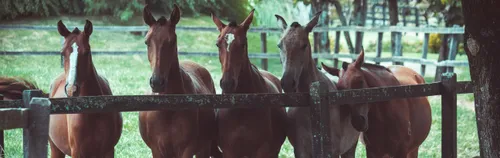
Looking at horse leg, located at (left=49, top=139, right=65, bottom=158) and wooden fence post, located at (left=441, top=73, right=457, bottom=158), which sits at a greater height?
wooden fence post, located at (left=441, top=73, right=457, bottom=158)

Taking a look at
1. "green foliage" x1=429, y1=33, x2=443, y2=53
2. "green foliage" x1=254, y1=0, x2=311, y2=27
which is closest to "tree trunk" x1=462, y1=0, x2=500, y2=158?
"green foliage" x1=254, y1=0, x2=311, y2=27

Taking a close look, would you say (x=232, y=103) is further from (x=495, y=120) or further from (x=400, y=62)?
(x=400, y=62)

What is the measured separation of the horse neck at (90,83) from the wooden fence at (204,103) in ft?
1.85

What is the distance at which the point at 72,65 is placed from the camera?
5.49 meters

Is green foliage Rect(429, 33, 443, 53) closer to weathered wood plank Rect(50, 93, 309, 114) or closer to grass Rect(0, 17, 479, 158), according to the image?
grass Rect(0, 17, 479, 158)

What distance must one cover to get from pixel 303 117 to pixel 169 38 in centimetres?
122

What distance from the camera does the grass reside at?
30.2ft

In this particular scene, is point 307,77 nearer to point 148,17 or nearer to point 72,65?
point 148,17

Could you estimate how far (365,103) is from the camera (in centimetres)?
589

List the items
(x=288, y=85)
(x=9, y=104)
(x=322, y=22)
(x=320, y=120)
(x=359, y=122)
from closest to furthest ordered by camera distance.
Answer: (x=9, y=104) → (x=320, y=120) → (x=288, y=85) → (x=359, y=122) → (x=322, y=22)

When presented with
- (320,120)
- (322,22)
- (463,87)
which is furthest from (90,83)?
(322,22)

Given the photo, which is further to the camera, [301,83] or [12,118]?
[301,83]

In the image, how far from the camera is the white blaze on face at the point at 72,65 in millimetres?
5438

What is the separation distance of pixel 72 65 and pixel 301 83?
1.76 metres
